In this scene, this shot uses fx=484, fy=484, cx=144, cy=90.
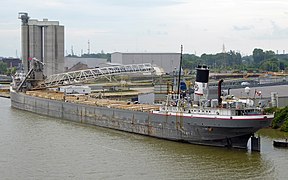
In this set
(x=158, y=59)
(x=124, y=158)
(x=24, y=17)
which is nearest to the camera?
(x=124, y=158)

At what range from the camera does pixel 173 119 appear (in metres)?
18.2

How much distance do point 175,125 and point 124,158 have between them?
3114 millimetres

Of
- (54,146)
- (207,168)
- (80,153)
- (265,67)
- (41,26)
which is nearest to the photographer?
(207,168)

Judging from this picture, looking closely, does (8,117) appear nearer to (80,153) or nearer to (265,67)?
(80,153)

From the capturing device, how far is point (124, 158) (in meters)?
15.8

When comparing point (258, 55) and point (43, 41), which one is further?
point (258, 55)

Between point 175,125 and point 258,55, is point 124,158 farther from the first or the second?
point 258,55

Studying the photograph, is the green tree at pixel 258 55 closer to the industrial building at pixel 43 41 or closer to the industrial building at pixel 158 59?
the industrial building at pixel 158 59

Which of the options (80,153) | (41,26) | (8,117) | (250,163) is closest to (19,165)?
(80,153)

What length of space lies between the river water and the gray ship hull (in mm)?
334

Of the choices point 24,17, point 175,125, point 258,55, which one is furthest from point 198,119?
point 258,55

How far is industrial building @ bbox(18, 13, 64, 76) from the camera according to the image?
48.9 metres

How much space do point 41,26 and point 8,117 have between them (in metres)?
23.6

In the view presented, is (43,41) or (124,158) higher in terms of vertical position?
(43,41)
